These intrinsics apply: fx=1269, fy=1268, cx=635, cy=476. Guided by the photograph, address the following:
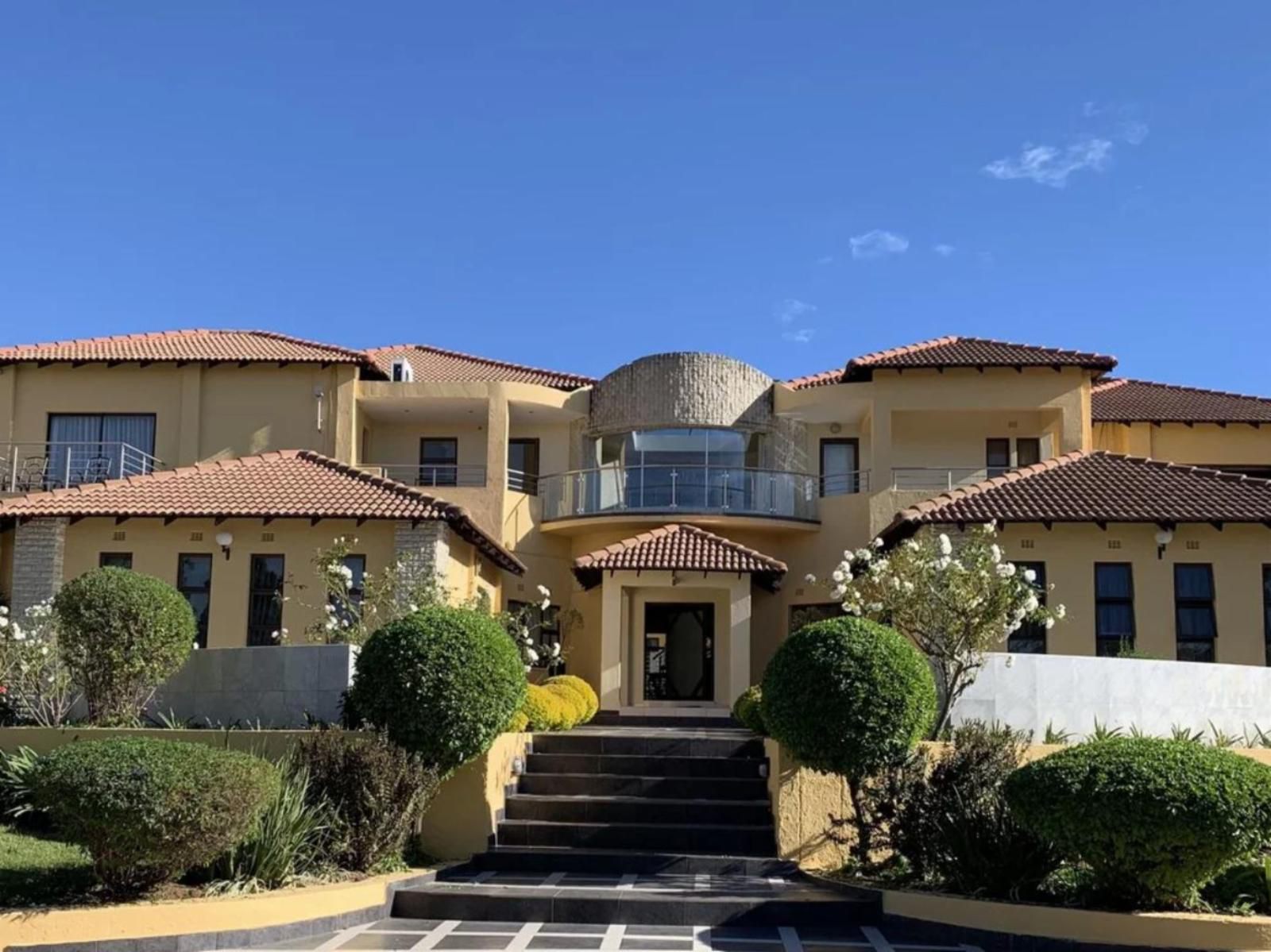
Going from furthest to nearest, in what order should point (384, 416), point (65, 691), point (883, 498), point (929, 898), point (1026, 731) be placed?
1. point (384, 416)
2. point (883, 498)
3. point (65, 691)
4. point (1026, 731)
5. point (929, 898)

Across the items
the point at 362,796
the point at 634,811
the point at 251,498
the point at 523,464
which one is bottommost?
the point at 634,811

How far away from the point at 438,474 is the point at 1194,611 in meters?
16.6

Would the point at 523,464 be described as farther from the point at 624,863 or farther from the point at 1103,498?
the point at 624,863

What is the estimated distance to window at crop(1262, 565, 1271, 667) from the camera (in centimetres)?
2014

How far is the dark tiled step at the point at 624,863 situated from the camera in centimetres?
1349

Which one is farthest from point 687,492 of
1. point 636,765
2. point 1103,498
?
point 636,765

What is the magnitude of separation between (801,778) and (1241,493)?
11049 mm

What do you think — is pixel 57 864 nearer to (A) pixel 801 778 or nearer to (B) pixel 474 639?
(B) pixel 474 639

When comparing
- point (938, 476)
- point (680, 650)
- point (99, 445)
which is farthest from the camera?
point (938, 476)

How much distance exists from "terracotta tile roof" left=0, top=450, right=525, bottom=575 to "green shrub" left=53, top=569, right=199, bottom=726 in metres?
5.18

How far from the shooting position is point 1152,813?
32.9 ft

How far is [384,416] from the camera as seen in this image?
1153 inches

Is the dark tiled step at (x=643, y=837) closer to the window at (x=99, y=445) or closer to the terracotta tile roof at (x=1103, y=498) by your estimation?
Result: the terracotta tile roof at (x=1103, y=498)

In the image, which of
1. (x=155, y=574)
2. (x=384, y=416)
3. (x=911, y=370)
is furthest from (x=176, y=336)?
(x=911, y=370)
